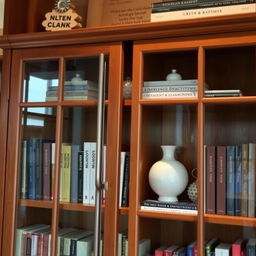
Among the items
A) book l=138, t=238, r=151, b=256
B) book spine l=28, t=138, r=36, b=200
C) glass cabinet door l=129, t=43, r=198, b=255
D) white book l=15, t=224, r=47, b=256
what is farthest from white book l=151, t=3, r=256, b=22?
white book l=15, t=224, r=47, b=256

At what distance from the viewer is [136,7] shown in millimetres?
1481

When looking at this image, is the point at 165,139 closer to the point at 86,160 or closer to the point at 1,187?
the point at 86,160

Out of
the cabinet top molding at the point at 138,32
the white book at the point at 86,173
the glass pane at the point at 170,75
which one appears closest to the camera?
the cabinet top molding at the point at 138,32

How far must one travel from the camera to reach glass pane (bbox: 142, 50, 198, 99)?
124 centimetres

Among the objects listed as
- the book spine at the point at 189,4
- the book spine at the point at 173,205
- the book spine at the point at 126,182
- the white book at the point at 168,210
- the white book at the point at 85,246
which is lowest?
the white book at the point at 85,246

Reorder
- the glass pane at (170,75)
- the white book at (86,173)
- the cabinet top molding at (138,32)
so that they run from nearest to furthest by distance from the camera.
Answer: the cabinet top molding at (138,32), the glass pane at (170,75), the white book at (86,173)

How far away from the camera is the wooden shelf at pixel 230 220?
1.14m

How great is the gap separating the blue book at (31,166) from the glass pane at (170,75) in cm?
50

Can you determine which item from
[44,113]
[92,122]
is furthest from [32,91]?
[92,122]

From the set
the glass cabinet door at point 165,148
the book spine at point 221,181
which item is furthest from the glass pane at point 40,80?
the book spine at point 221,181

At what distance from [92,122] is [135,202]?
342mm

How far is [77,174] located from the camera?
1369 millimetres

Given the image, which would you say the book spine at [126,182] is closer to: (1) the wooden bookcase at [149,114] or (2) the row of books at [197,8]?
(1) the wooden bookcase at [149,114]

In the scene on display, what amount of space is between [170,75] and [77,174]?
0.51m
